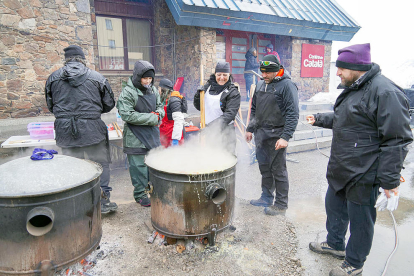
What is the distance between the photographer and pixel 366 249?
2.69m

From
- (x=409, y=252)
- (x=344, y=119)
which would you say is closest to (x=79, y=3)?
(x=344, y=119)

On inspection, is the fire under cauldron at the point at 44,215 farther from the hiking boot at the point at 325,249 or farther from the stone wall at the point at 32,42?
the stone wall at the point at 32,42

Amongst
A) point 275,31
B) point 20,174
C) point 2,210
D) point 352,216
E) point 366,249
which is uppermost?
point 275,31

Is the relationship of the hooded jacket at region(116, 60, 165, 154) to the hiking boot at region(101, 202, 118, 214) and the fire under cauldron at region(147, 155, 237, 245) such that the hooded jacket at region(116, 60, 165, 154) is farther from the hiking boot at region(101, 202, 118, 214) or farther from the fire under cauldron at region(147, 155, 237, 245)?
the fire under cauldron at region(147, 155, 237, 245)

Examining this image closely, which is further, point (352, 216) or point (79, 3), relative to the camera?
point (79, 3)

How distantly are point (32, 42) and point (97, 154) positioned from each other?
15.7ft

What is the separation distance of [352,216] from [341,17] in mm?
12335

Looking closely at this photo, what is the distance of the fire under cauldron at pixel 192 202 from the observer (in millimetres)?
2896

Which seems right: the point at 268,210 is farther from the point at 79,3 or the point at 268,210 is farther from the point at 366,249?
the point at 79,3

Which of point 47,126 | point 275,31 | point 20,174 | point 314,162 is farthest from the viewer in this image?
point 275,31

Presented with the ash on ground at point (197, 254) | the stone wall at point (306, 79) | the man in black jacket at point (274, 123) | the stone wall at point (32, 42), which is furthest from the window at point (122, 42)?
the ash on ground at point (197, 254)

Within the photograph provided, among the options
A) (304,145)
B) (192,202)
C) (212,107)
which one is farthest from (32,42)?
(304,145)

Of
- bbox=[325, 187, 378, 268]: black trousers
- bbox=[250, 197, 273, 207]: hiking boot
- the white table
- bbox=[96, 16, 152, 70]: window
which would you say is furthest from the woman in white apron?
bbox=[96, 16, 152, 70]: window

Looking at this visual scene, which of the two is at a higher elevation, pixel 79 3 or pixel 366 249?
pixel 79 3
